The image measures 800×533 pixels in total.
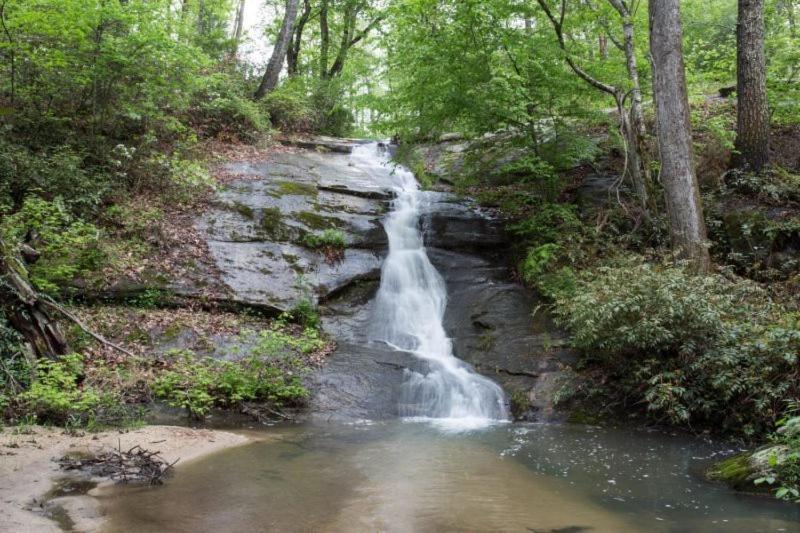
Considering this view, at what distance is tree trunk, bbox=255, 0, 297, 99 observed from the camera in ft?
59.2

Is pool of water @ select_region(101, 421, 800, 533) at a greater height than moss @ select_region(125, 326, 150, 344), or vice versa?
moss @ select_region(125, 326, 150, 344)

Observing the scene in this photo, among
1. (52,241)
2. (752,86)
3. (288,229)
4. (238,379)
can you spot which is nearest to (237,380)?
(238,379)

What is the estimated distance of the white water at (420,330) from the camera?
8.79 m

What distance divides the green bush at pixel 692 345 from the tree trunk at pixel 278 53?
14109 mm

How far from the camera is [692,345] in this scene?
735cm

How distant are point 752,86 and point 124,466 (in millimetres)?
12895

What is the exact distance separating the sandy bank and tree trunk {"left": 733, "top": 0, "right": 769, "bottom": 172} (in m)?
11.3

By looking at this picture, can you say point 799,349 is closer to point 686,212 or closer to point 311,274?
point 686,212

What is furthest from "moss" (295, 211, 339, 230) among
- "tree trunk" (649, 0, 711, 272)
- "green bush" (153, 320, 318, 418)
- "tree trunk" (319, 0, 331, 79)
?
"tree trunk" (319, 0, 331, 79)

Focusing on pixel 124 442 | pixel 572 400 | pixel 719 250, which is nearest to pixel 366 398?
pixel 572 400

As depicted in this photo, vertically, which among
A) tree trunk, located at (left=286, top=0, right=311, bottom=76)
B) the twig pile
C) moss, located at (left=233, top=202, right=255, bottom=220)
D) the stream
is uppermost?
tree trunk, located at (left=286, top=0, right=311, bottom=76)

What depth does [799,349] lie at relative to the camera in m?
6.64

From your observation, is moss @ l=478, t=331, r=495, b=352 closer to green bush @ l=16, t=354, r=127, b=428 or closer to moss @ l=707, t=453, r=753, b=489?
moss @ l=707, t=453, r=753, b=489

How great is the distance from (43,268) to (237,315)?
10.3 feet
